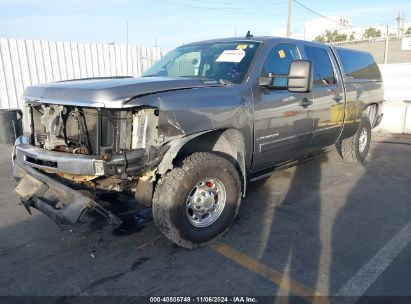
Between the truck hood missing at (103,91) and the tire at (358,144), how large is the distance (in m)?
3.96

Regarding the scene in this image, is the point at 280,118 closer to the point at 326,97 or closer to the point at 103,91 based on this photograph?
the point at 326,97

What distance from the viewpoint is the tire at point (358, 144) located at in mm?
6742

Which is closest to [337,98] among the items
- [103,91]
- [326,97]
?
[326,97]

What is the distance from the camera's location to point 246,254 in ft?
11.7

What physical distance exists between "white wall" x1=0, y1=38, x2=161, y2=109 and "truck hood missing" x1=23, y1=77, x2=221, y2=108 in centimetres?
763

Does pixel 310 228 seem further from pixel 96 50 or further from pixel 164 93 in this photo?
pixel 96 50

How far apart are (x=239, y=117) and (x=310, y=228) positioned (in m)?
1.42

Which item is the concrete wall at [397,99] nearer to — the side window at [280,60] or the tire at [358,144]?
the tire at [358,144]

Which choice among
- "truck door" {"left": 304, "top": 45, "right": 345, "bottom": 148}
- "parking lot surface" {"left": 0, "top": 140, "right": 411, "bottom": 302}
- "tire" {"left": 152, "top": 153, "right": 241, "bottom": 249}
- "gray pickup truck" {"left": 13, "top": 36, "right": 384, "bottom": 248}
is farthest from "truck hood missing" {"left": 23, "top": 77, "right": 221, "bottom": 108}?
"truck door" {"left": 304, "top": 45, "right": 345, "bottom": 148}

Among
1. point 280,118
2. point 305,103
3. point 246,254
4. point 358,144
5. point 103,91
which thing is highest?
point 103,91

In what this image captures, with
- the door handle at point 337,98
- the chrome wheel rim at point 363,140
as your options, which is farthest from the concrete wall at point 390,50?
the door handle at point 337,98

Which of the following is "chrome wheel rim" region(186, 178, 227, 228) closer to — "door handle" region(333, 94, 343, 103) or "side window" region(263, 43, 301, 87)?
"side window" region(263, 43, 301, 87)

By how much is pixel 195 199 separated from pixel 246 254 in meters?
0.70

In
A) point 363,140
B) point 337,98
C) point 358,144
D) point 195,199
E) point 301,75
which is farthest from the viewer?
point 363,140
